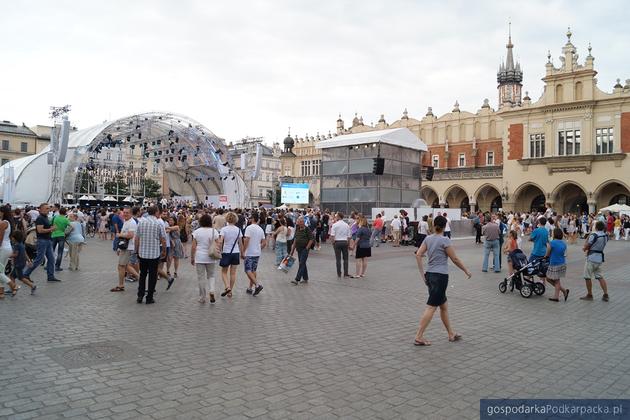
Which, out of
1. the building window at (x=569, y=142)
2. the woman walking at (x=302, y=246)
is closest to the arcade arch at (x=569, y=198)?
the building window at (x=569, y=142)

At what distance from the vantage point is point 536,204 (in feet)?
156

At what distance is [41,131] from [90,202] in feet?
168

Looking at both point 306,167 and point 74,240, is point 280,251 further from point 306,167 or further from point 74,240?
point 306,167

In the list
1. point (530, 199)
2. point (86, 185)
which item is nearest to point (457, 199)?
point (530, 199)

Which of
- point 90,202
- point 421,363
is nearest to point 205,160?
point 90,202

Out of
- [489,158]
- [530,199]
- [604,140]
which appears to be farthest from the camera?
[489,158]

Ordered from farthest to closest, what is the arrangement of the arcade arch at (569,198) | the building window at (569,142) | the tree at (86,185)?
the tree at (86,185) < the arcade arch at (569,198) < the building window at (569,142)

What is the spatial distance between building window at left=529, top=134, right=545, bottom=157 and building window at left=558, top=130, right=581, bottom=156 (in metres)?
1.46

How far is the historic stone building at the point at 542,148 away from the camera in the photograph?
40.6 meters

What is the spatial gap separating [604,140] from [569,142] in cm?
272

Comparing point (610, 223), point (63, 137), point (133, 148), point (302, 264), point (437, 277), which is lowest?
point (302, 264)

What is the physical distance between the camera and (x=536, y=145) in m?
44.8

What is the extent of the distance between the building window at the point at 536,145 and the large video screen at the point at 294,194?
21616mm

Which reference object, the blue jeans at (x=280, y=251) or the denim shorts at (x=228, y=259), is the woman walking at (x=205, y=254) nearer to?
the denim shorts at (x=228, y=259)
